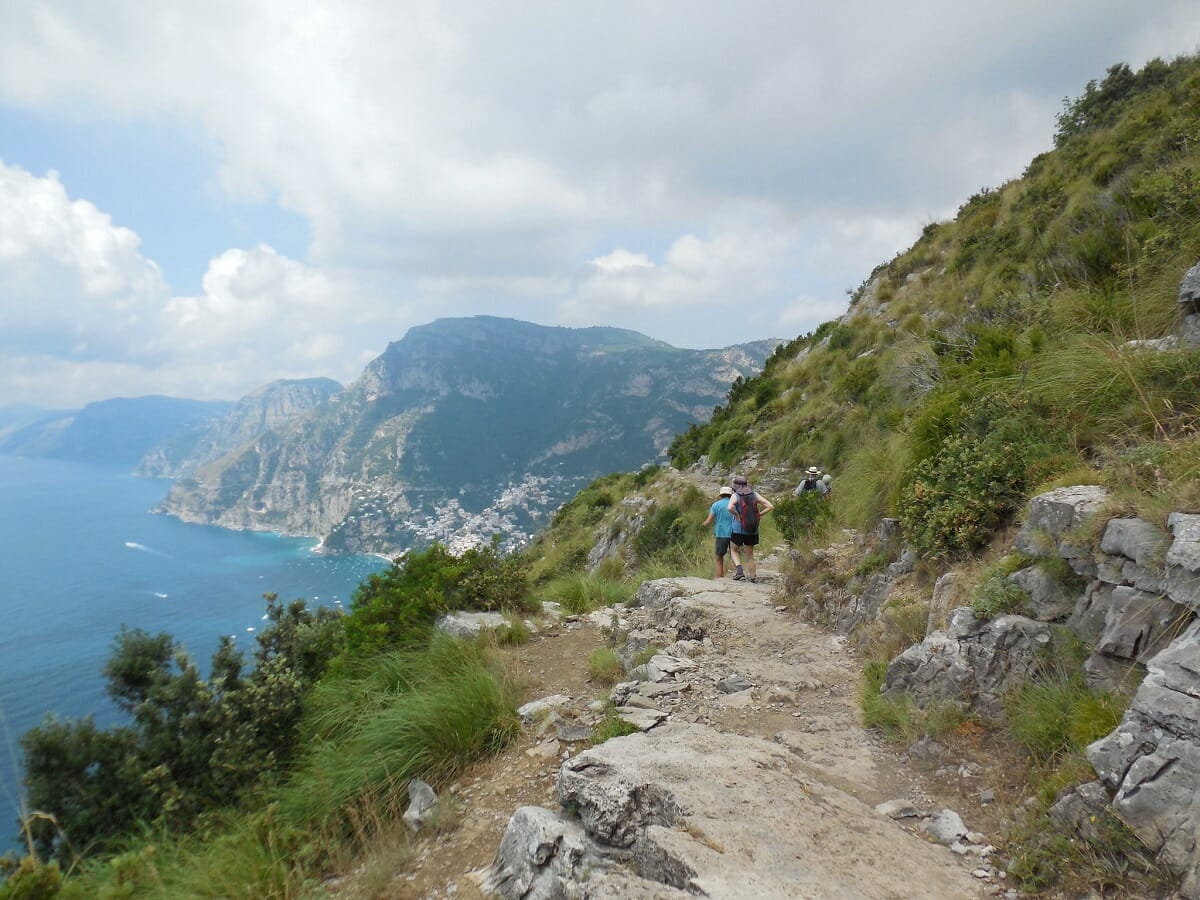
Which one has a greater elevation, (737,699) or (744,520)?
(744,520)

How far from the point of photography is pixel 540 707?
18.4 feet

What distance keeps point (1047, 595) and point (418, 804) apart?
16.5 ft

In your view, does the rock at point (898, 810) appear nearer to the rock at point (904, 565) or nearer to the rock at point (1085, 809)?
the rock at point (1085, 809)

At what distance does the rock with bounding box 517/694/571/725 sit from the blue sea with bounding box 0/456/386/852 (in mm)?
4673

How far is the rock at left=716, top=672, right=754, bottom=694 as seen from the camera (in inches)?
226

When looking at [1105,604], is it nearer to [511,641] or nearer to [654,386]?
[511,641]

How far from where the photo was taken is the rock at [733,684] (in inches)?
226

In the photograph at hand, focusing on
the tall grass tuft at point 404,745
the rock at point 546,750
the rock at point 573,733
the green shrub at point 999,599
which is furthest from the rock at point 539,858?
the green shrub at point 999,599

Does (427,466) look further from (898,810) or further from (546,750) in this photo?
(898,810)

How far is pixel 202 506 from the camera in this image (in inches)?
6993

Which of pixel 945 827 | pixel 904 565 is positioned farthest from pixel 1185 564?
pixel 904 565

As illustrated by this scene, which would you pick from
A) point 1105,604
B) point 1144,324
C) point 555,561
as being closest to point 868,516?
point 1144,324

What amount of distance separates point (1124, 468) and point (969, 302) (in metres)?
14.6

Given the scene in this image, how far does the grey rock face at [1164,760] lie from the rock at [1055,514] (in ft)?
4.30
